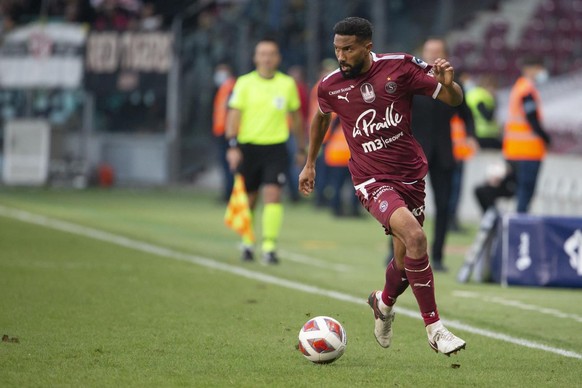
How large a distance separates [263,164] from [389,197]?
5.60m

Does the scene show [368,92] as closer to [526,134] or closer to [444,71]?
[444,71]

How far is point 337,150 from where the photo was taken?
20438 millimetres

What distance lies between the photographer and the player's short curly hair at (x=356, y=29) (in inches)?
306

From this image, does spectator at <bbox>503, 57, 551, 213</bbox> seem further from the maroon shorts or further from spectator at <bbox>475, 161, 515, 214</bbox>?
the maroon shorts

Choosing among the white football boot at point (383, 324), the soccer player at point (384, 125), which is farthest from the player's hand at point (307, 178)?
the white football boot at point (383, 324)

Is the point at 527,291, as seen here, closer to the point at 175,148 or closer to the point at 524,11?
the point at 175,148

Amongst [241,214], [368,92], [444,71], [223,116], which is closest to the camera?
[444,71]

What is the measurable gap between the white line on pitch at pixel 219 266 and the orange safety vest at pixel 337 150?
473cm

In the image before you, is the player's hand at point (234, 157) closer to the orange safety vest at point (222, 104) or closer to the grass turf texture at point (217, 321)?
the grass turf texture at point (217, 321)

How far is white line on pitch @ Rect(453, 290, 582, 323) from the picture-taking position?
9883mm

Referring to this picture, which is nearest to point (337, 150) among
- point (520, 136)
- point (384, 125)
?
point (520, 136)

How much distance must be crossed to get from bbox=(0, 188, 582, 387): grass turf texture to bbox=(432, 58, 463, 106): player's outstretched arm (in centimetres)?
148

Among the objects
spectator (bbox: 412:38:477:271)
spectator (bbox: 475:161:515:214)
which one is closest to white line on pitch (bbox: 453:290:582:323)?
spectator (bbox: 412:38:477:271)

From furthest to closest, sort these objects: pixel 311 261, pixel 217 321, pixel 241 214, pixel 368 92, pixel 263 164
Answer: pixel 311 261
pixel 241 214
pixel 263 164
pixel 217 321
pixel 368 92
